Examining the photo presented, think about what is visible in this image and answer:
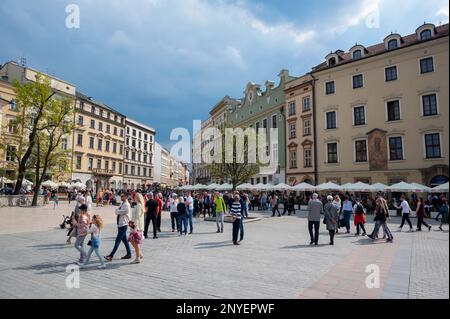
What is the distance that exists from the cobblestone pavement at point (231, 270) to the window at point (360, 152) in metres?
19.7

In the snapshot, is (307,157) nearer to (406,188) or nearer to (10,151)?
(406,188)

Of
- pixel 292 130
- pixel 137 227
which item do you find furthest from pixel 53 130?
pixel 292 130

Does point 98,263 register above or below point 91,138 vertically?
below

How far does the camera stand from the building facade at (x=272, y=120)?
1678 inches

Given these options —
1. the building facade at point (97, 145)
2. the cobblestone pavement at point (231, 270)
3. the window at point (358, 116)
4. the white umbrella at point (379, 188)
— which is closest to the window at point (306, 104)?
the window at point (358, 116)

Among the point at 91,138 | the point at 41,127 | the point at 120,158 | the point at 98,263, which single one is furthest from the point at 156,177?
the point at 98,263

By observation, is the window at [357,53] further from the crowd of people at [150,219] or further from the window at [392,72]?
the crowd of people at [150,219]

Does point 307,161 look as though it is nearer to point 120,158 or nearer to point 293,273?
point 293,273

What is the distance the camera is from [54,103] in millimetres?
31188

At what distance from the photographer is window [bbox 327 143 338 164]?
112 ft

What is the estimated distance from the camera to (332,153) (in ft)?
113

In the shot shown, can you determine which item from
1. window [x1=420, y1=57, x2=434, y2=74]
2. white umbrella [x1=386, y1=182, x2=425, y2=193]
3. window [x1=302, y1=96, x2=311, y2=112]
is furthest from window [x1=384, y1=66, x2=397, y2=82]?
window [x1=302, y1=96, x2=311, y2=112]

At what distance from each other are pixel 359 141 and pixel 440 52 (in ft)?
102

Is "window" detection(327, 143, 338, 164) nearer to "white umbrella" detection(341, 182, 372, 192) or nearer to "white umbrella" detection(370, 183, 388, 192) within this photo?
"white umbrella" detection(341, 182, 372, 192)
